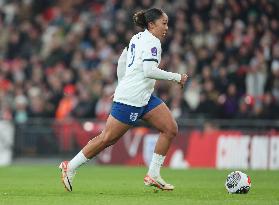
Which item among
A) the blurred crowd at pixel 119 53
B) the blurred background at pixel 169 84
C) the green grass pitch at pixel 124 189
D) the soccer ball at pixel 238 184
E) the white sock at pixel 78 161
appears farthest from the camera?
the blurred crowd at pixel 119 53

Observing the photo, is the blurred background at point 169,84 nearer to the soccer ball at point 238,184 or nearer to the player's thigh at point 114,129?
the soccer ball at point 238,184

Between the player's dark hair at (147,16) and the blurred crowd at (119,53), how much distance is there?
375 inches

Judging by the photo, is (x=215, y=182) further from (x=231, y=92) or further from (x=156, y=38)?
(x=231, y=92)

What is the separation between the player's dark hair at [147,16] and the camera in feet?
39.4

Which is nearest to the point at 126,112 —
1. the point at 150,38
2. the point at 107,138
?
the point at 107,138

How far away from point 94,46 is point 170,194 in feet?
47.0

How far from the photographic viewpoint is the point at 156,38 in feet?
39.0

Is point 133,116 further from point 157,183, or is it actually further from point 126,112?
point 157,183

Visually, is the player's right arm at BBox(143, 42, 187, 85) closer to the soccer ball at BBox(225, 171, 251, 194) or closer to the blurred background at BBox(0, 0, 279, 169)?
the soccer ball at BBox(225, 171, 251, 194)

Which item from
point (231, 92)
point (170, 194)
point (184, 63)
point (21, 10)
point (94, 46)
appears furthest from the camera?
point (21, 10)

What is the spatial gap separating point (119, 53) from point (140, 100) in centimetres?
1315

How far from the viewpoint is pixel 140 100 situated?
1188cm

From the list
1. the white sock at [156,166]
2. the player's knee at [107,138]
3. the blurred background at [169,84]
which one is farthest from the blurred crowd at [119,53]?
the player's knee at [107,138]

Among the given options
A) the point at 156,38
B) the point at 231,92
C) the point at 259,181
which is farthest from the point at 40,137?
the point at 156,38
